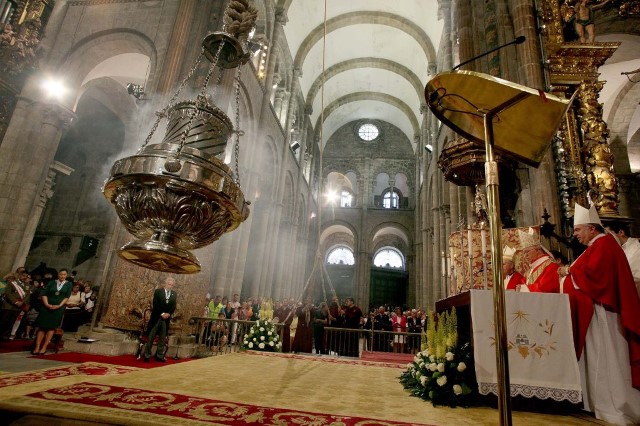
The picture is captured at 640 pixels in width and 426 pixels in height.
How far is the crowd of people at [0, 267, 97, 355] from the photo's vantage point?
5594mm

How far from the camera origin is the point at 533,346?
2.71 m

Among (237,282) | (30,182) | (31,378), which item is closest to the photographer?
(31,378)

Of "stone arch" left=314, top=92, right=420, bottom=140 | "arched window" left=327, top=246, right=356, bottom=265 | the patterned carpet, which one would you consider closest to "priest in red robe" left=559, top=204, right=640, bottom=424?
the patterned carpet

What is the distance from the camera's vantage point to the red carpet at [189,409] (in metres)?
1.81

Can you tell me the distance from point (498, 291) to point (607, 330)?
216cm

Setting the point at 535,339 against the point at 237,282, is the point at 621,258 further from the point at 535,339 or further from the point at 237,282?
the point at 237,282

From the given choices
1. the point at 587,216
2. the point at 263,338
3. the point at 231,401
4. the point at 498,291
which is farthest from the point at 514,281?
the point at 263,338

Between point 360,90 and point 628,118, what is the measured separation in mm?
15531

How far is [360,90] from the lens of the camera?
74.3ft

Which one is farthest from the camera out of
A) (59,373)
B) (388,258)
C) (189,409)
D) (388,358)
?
(388,258)

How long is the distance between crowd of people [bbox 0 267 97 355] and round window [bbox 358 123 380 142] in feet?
65.3

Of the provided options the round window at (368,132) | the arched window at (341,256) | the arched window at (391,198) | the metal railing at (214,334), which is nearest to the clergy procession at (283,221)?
the metal railing at (214,334)

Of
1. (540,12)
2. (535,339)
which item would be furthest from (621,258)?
(540,12)

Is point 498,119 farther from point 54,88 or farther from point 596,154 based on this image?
point 54,88
